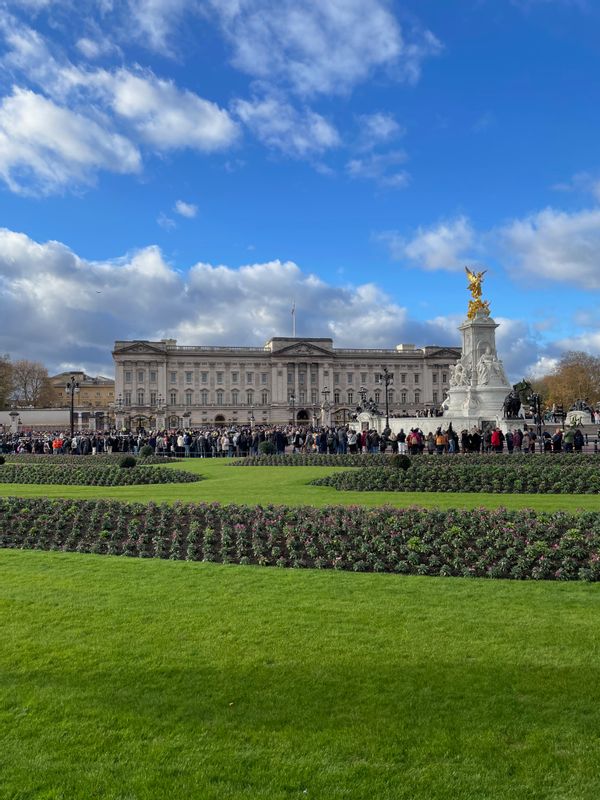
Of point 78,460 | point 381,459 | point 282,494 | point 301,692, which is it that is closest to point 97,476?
point 78,460

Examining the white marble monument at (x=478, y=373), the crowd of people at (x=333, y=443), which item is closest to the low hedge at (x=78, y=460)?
the crowd of people at (x=333, y=443)

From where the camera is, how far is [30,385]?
119m

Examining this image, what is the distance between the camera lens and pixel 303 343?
387 feet

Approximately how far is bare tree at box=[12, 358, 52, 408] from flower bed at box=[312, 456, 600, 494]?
352 ft

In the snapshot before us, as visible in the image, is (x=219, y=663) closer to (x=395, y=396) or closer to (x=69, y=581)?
(x=69, y=581)

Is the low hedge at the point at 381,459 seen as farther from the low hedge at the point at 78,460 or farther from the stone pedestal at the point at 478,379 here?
the stone pedestal at the point at 478,379

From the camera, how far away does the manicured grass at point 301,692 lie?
3.74m

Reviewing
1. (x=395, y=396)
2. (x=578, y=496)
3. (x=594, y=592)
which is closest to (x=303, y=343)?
(x=395, y=396)

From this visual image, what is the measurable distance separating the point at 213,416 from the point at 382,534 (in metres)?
109

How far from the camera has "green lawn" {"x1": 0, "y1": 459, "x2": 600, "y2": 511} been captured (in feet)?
45.6

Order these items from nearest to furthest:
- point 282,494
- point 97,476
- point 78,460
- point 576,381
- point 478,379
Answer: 1. point 282,494
2. point 97,476
3. point 78,460
4. point 478,379
5. point 576,381

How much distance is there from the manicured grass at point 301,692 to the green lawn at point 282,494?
6.30m

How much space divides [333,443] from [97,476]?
45.7 feet

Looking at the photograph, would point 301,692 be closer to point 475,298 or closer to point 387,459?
point 387,459
